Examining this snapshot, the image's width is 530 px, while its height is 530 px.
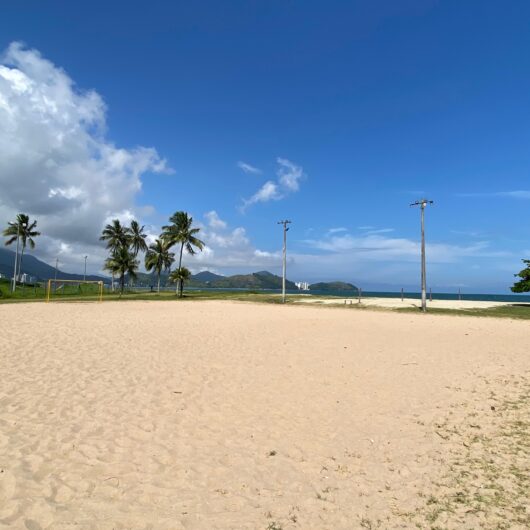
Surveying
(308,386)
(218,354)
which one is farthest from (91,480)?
(218,354)

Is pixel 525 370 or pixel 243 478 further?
pixel 525 370

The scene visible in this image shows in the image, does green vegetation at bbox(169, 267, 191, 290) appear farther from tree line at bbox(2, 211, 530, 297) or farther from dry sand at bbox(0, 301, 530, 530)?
dry sand at bbox(0, 301, 530, 530)

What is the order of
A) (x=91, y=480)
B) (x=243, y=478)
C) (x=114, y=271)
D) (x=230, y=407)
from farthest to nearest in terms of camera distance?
1. (x=114, y=271)
2. (x=230, y=407)
3. (x=243, y=478)
4. (x=91, y=480)

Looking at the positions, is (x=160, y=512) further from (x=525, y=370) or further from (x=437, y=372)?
(x=525, y=370)

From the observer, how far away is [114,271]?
53656mm

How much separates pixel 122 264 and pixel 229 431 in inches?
2064

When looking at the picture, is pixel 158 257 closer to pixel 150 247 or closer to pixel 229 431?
pixel 150 247

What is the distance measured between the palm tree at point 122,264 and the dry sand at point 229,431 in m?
43.9

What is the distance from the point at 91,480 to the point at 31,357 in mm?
6803

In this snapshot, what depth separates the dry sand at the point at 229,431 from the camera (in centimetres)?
351

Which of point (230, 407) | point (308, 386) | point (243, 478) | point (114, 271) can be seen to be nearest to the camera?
point (243, 478)

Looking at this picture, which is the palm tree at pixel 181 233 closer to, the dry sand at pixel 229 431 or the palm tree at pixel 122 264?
the palm tree at pixel 122 264

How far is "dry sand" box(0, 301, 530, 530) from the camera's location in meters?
3.51

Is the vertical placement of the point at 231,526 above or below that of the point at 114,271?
below
